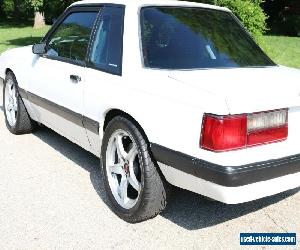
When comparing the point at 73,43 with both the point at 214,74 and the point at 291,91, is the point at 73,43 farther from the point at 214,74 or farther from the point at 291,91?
the point at 291,91

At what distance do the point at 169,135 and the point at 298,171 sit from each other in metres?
0.95

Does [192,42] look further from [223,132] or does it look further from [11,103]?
[11,103]

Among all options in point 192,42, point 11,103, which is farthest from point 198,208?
point 11,103

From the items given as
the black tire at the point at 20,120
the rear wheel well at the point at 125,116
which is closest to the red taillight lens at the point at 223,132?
the rear wheel well at the point at 125,116

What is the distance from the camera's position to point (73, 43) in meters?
4.66

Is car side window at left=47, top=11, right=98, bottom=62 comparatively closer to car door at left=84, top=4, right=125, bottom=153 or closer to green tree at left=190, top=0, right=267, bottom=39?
car door at left=84, top=4, right=125, bottom=153

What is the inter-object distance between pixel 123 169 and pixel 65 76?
1.16 meters

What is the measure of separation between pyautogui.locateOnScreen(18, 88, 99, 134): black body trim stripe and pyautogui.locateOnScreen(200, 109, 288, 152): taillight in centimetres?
131

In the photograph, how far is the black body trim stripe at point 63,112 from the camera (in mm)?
4184

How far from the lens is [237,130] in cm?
303

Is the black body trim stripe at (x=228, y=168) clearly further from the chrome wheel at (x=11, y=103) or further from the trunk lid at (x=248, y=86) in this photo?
the chrome wheel at (x=11, y=103)

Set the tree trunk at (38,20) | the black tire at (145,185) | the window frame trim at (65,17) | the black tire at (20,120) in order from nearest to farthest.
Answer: the black tire at (145,185), the window frame trim at (65,17), the black tire at (20,120), the tree trunk at (38,20)

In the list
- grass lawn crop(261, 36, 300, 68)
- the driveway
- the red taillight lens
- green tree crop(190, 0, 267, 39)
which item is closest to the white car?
the red taillight lens

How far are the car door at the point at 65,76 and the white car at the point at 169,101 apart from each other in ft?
0.05
